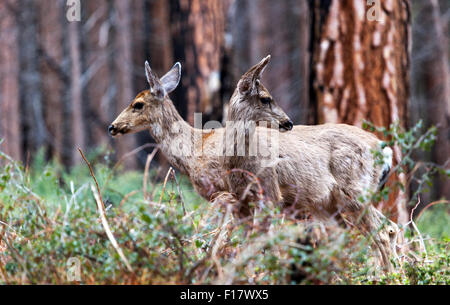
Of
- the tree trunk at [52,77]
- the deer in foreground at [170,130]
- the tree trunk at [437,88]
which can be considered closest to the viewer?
the deer in foreground at [170,130]

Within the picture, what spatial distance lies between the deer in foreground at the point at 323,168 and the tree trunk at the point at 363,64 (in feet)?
4.44

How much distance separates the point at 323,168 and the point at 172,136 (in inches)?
76.7

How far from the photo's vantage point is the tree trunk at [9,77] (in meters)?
17.4

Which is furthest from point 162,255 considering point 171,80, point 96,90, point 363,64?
point 96,90

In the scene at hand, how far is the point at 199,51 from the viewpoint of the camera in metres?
9.94

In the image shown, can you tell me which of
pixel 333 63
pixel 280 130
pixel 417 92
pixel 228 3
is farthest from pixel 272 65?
pixel 280 130

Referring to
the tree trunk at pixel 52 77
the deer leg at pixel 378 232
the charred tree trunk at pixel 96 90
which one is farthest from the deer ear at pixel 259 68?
the charred tree trunk at pixel 96 90

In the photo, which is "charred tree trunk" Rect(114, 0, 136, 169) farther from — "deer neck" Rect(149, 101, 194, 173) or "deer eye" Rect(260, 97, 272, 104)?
"deer eye" Rect(260, 97, 272, 104)

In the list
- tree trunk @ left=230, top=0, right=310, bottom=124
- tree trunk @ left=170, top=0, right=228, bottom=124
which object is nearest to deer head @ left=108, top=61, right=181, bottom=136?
tree trunk @ left=170, top=0, right=228, bottom=124

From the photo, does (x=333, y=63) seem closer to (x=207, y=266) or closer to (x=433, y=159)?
(x=207, y=266)

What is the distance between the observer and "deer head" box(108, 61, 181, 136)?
648 cm

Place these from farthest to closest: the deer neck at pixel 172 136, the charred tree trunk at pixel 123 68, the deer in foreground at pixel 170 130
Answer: the charred tree trunk at pixel 123 68 < the deer neck at pixel 172 136 < the deer in foreground at pixel 170 130

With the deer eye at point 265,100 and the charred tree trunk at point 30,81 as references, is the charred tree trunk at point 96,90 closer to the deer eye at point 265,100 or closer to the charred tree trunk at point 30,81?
the charred tree trunk at point 30,81

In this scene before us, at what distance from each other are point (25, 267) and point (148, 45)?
18192 mm
